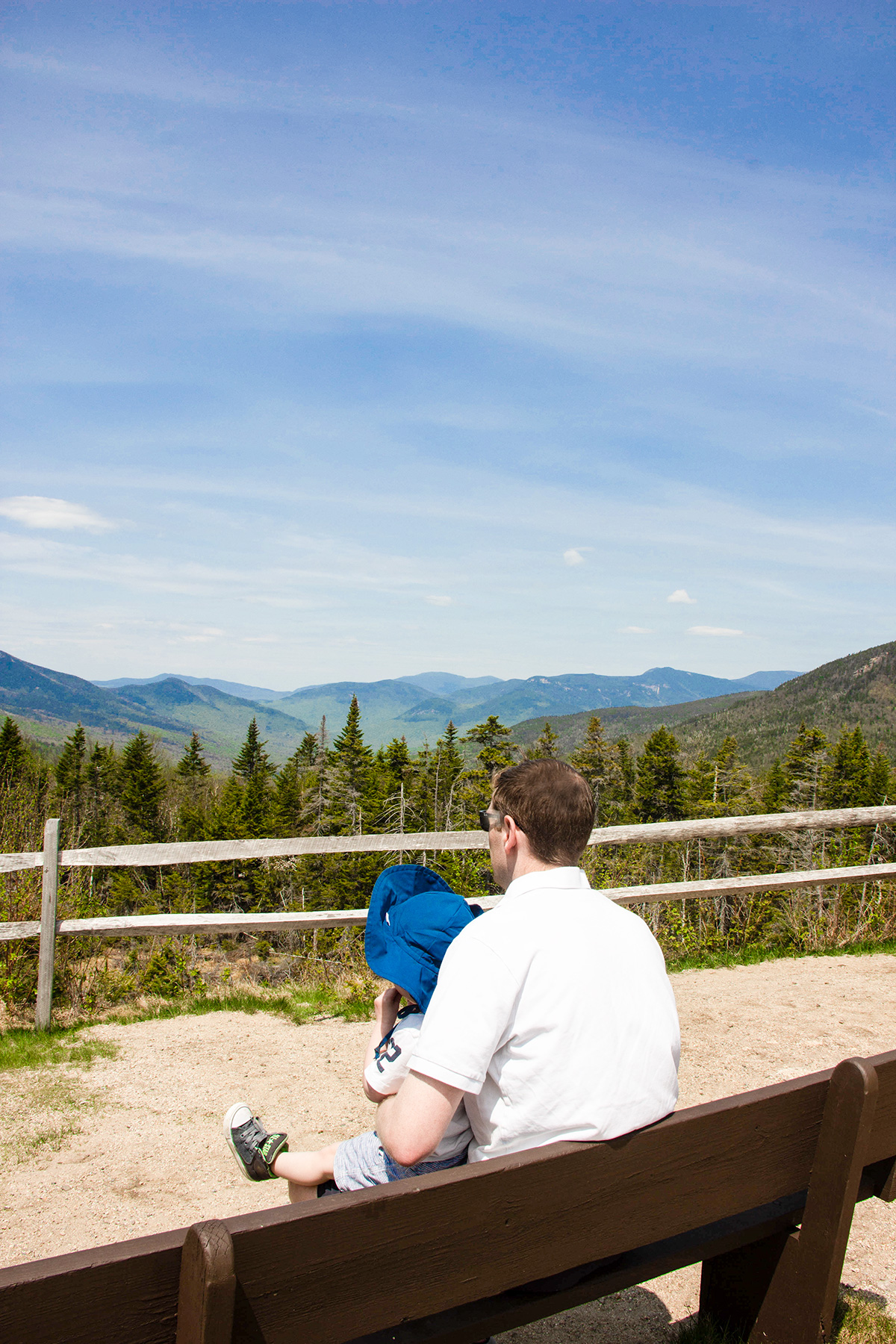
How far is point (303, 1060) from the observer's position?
5.21 m

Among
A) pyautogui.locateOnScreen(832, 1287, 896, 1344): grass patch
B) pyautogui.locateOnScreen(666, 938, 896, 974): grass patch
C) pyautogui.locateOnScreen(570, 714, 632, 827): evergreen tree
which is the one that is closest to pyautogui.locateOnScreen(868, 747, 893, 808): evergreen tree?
pyautogui.locateOnScreen(570, 714, 632, 827): evergreen tree

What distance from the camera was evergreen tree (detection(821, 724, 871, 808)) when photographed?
4397cm

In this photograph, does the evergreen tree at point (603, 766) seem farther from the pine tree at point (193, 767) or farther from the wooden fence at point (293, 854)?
the pine tree at point (193, 767)

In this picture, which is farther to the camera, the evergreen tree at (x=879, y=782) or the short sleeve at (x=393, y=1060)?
the evergreen tree at (x=879, y=782)

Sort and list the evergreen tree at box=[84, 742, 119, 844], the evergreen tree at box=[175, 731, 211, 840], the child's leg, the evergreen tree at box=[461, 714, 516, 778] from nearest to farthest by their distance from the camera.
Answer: the child's leg
the evergreen tree at box=[461, 714, 516, 778]
the evergreen tree at box=[84, 742, 119, 844]
the evergreen tree at box=[175, 731, 211, 840]

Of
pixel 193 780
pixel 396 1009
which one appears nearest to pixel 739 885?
pixel 396 1009

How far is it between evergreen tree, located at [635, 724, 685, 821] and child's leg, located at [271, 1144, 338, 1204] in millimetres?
53322

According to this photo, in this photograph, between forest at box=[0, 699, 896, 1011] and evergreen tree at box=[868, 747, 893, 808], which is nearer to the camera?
forest at box=[0, 699, 896, 1011]

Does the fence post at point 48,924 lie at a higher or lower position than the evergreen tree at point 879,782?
higher

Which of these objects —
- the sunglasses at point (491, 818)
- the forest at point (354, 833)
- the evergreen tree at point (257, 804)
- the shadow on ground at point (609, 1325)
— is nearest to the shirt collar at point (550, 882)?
the sunglasses at point (491, 818)

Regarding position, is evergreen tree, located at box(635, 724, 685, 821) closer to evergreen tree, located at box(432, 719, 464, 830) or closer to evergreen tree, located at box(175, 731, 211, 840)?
evergreen tree, located at box(432, 719, 464, 830)

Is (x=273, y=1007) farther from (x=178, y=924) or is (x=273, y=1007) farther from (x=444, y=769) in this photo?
(x=444, y=769)

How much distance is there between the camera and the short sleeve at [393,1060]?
2.14 metres

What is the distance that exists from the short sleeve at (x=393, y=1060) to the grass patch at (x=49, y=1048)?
12.5 feet
